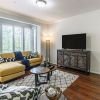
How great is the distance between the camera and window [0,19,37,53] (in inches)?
205

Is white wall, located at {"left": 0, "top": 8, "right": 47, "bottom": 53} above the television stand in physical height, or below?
above

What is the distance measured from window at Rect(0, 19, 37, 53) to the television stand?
2.26 meters

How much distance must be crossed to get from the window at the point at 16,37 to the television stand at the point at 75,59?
7.42ft

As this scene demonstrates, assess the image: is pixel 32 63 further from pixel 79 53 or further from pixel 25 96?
pixel 25 96

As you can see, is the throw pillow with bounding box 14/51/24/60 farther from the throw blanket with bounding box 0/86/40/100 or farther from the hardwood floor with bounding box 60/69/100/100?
the throw blanket with bounding box 0/86/40/100

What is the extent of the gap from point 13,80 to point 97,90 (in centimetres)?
272

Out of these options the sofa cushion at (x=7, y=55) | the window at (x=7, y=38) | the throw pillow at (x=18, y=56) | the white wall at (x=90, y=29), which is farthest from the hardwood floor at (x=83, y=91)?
the window at (x=7, y=38)

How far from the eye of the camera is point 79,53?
4.30 meters

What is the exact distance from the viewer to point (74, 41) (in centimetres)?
469

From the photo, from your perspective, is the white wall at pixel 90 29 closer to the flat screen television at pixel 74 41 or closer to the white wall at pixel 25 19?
the flat screen television at pixel 74 41

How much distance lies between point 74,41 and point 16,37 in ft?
11.2

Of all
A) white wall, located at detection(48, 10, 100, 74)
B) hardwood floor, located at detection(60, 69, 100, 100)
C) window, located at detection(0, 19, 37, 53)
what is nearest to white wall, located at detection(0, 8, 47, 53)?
window, located at detection(0, 19, 37, 53)

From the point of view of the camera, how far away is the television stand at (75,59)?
4125 millimetres

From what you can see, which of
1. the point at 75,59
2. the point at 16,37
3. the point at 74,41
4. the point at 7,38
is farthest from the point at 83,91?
the point at 16,37
